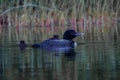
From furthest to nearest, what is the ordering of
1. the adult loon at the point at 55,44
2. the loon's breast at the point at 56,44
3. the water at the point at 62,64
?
1. the loon's breast at the point at 56,44
2. the adult loon at the point at 55,44
3. the water at the point at 62,64

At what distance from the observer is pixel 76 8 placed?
25.9m

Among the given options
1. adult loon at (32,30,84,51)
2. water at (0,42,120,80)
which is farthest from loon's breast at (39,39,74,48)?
water at (0,42,120,80)

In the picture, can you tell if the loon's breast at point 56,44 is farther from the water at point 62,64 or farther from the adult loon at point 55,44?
the water at point 62,64

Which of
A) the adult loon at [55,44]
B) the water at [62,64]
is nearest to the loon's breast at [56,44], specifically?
the adult loon at [55,44]

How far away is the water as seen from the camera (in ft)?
33.6

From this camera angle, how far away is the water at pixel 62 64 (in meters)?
10.2

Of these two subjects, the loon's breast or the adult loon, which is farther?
the loon's breast

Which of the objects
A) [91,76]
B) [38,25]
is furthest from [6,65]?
[38,25]

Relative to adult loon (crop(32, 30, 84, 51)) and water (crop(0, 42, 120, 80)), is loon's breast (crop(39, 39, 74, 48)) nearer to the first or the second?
adult loon (crop(32, 30, 84, 51))

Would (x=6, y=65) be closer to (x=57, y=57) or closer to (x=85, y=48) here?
(x=57, y=57)

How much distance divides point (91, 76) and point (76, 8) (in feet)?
52.1

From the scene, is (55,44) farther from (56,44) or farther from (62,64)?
(62,64)

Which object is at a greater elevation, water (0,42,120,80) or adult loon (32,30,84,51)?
adult loon (32,30,84,51)

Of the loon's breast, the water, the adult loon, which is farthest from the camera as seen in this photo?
the loon's breast
